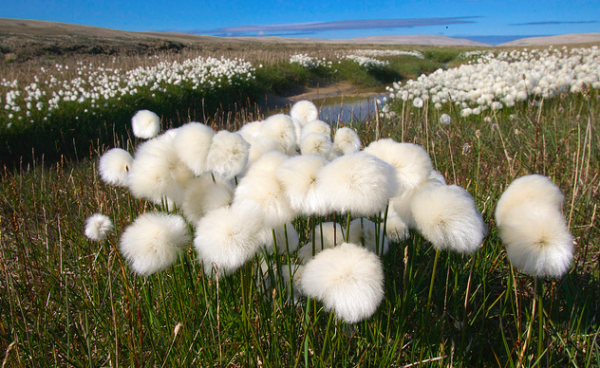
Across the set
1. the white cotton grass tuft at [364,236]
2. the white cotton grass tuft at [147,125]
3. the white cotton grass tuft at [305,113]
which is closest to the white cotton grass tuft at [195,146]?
the white cotton grass tuft at [364,236]

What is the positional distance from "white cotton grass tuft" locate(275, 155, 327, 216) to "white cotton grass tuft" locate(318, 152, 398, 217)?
0.05 metres

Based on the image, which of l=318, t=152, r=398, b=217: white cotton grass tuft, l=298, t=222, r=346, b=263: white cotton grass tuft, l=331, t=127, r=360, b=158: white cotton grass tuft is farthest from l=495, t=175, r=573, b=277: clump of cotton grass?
l=331, t=127, r=360, b=158: white cotton grass tuft

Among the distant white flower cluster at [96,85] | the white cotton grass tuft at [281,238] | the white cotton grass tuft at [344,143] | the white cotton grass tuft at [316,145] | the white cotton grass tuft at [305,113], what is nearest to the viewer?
the white cotton grass tuft at [281,238]

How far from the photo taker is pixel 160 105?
11.1 metres

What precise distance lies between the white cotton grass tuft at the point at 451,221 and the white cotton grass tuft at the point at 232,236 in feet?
1.50

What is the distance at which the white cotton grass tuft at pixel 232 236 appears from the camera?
1.08 meters

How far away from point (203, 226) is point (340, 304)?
17.6 inches

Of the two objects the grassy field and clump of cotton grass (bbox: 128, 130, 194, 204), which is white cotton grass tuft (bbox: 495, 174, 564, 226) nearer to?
the grassy field

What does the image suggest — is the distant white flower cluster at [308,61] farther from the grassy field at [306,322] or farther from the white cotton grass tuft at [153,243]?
the white cotton grass tuft at [153,243]

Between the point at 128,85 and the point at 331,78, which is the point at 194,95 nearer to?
the point at 128,85

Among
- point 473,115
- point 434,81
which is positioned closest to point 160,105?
point 434,81

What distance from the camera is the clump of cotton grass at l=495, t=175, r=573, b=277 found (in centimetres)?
104

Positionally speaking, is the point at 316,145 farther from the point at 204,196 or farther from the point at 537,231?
the point at 537,231

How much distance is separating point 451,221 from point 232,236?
582 millimetres
